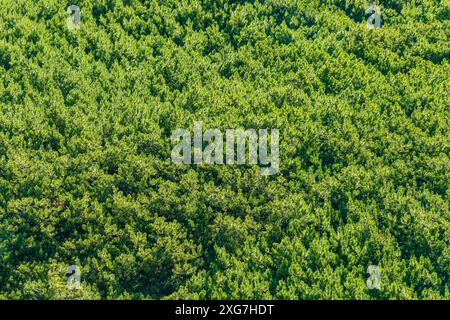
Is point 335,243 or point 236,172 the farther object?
point 236,172

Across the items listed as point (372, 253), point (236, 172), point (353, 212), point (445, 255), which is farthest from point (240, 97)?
point (445, 255)
